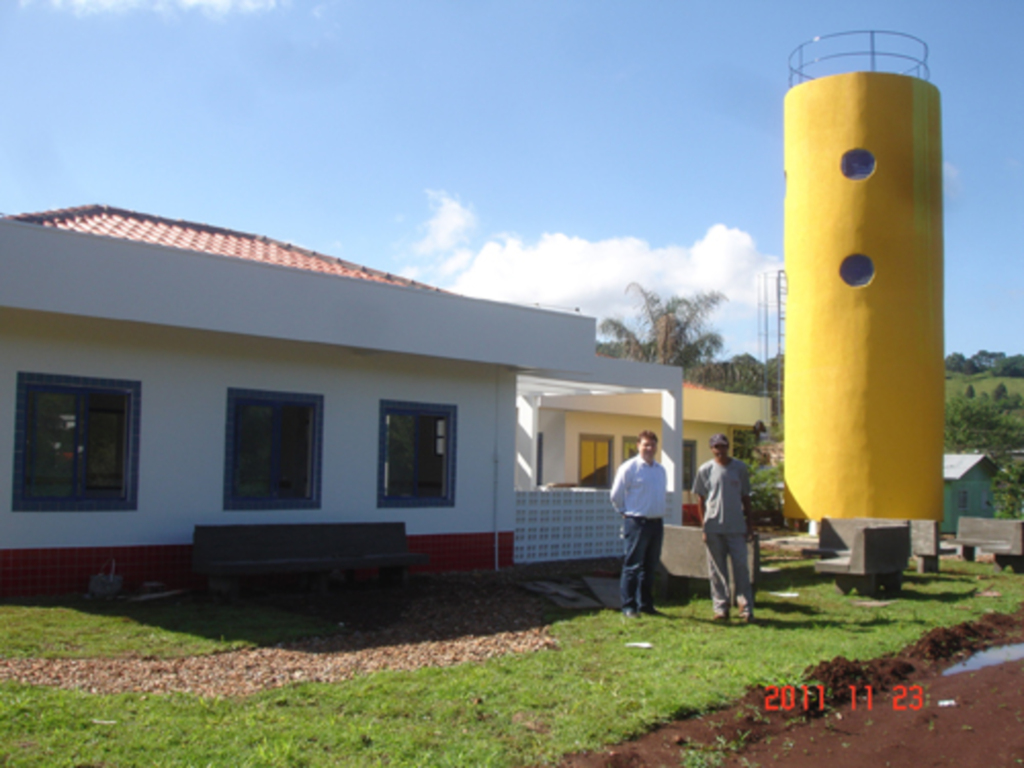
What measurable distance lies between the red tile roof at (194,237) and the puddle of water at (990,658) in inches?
301

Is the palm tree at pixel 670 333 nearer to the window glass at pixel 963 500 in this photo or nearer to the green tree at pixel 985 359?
the window glass at pixel 963 500

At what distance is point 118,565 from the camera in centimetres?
988

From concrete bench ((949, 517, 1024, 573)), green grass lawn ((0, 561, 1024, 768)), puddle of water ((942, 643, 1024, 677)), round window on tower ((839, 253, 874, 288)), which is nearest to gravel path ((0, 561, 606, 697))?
green grass lawn ((0, 561, 1024, 768))

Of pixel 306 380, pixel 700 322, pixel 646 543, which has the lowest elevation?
pixel 646 543

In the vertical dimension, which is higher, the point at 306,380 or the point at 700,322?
the point at 700,322

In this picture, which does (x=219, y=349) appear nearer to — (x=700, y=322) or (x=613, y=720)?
(x=613, y=720)

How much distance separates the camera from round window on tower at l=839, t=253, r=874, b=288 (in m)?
17.0

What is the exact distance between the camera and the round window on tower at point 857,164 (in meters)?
17.1

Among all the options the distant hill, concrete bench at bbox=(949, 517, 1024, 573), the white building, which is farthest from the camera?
the distant hill

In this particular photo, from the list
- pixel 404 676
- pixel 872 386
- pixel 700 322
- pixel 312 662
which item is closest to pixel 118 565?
pixel 312 662

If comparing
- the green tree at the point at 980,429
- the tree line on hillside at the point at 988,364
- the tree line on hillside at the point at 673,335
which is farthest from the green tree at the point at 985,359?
the tree line on hillside at the point at 673,335

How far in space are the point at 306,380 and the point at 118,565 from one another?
305 centimetres
